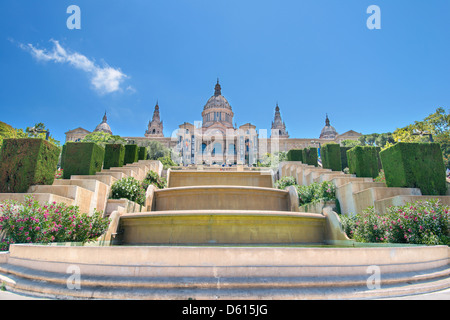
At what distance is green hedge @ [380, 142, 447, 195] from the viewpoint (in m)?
8.88

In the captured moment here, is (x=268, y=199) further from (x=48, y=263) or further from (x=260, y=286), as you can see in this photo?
(x=48, y=263)

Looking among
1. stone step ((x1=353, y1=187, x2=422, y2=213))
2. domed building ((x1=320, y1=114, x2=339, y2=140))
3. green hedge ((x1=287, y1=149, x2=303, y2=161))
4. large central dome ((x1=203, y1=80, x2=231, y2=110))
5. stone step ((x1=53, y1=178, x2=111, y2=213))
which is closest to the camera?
stone step ((x1=353, y1=187, x2=422, y2=213))

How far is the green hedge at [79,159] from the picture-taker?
38.2ft

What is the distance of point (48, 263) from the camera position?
150 inches

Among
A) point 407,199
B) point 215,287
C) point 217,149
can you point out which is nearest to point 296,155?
point 407,199

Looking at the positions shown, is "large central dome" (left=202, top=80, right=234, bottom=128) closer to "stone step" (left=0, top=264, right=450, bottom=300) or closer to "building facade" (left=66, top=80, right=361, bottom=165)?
"building facade" (left=66, top=80, right=361, bottom=165)

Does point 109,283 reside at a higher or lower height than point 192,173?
lower

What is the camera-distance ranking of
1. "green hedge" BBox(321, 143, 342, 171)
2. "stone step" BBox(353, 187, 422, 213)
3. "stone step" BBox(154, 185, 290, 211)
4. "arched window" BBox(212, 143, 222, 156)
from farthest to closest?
"arched window" BBox(212, 143, 222, 156) → "green hedge" BBox(321, 143, 342, 171) → "stone step" BBox(154, 185, 290, 211) → "stone step" BBox(353, 187, 422, 213)

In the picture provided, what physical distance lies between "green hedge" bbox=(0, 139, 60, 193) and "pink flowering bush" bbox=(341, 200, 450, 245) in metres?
10.4

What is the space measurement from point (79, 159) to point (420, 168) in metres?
13.8

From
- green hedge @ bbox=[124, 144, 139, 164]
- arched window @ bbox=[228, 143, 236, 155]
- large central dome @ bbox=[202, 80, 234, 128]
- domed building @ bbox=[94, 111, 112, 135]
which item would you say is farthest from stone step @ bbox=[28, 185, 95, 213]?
domed building @ bbox=[94, 111, 112, 135]

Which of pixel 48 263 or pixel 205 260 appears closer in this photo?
pixel 205 260
